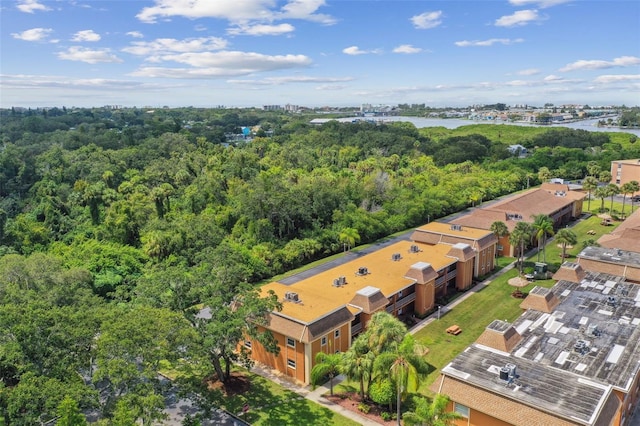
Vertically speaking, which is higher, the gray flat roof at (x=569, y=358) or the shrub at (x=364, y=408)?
the gray flat roof at (x=569, y=358)

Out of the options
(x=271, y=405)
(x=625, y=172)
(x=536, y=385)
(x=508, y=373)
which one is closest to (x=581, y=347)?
(x=536, y=385)

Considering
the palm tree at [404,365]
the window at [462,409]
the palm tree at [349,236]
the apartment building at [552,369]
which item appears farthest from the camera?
the palm tree at [349,236]

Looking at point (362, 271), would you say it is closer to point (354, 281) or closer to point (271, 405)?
point (354, 281)

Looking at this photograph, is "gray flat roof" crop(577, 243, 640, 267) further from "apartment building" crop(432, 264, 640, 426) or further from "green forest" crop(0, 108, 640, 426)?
"green forest" crop(0, 108, 640, 426)

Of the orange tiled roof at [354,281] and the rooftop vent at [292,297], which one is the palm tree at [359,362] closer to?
the orange tiled roof at [354,281]

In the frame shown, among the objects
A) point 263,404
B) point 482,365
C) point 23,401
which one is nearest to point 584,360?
point 482,365

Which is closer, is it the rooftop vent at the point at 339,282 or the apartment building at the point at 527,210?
the rooftop vent at the point at 339,282

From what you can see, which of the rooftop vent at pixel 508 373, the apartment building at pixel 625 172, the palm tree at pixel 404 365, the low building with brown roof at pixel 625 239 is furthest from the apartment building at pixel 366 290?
the apartment building at pixel 625 172

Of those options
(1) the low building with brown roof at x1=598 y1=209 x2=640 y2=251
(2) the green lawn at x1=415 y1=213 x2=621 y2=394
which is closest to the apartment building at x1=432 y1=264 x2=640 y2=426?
(2) the green lawn at x1=415 y1=213 x2=621 y2=394
